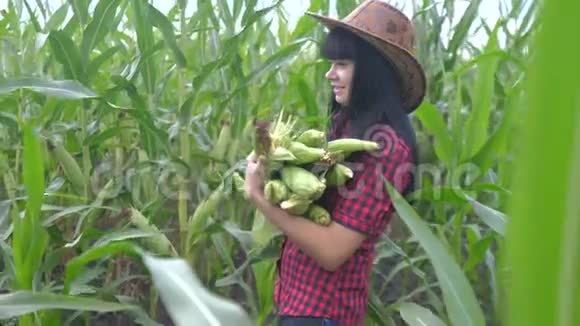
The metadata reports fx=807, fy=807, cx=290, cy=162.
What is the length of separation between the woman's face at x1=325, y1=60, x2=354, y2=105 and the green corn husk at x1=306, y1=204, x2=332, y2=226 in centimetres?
16

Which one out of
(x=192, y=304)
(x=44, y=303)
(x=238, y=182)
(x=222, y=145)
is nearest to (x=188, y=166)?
(x=222, y=145)

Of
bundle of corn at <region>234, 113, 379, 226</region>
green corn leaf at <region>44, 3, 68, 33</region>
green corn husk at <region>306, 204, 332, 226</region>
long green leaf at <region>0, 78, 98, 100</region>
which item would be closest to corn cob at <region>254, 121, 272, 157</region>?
bundle of corn at <region>234, 113, 379, 226</region>

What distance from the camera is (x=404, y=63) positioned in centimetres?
118

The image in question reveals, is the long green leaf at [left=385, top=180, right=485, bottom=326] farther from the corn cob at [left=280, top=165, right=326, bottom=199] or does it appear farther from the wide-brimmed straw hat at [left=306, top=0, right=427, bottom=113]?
the wide-brimmed straw hat at [left=306, top=0, right=427, bottom=113]

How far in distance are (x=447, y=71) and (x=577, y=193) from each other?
5.32 feet

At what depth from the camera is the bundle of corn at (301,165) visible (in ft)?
3.32

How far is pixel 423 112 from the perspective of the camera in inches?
53.5

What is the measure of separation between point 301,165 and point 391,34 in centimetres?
26

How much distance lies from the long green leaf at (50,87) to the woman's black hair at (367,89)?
1.29ft

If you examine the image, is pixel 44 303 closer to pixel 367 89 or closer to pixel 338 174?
pixel 338 174

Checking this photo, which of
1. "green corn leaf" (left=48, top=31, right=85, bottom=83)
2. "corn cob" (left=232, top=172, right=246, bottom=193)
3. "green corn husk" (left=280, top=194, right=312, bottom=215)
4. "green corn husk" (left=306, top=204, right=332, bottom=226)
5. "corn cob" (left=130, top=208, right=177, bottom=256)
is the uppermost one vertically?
"green corn leaf" (left=48, top=31, right=85, bottom=83)

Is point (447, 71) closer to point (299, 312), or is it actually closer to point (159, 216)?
point (159, 216)

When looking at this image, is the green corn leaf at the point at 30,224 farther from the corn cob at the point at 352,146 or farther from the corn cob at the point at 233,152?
the corn cob at the point at 233,152

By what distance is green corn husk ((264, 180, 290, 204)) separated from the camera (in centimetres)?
104
